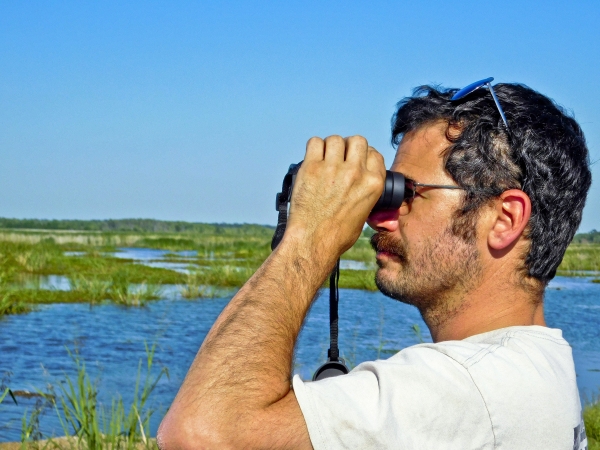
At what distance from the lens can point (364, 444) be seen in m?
1.14

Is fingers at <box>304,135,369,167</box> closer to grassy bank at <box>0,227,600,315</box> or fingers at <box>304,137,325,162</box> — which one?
fingers at <box>304,137,325,162</box>

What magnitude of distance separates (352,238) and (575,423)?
0.51 m

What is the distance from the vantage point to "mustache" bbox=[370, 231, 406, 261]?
5.17 feet

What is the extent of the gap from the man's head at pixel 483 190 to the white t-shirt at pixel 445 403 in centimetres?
29

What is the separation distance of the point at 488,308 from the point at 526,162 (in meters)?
0.31

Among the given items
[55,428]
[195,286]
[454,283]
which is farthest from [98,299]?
[454,283]

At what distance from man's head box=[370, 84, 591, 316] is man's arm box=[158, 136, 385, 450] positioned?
21 centimetres

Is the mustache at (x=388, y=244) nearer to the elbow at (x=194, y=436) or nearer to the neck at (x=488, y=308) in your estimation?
the neck at (x=488, y=308)

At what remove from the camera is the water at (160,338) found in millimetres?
7125

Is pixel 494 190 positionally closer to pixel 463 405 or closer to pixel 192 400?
pixel 463 405

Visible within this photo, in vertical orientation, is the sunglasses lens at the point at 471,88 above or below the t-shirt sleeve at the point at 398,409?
above

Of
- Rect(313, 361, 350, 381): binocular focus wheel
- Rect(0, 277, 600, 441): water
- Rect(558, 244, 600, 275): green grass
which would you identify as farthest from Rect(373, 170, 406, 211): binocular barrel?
Rect(558, 244, 600, 275): green grass

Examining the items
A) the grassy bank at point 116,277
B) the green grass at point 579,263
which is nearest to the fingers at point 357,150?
the grassy bank at point 116,277

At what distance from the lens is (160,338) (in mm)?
9586
